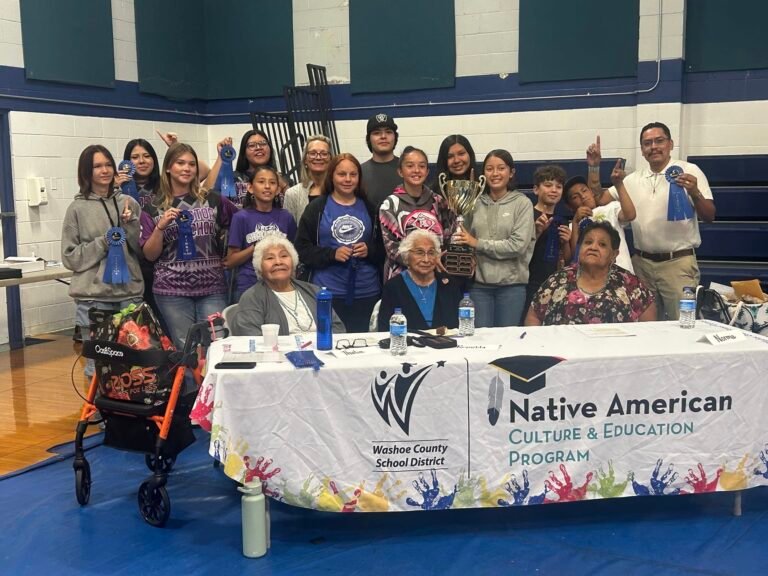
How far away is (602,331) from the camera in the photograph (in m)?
3.25

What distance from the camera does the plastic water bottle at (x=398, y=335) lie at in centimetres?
288

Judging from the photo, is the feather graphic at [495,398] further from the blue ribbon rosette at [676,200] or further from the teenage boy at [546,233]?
the blue ribbon rosette at [676,200]

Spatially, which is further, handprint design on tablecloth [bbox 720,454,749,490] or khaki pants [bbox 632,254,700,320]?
khaki pants [bbox 632,254,700,320]

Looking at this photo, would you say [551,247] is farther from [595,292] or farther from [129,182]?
[129,182]

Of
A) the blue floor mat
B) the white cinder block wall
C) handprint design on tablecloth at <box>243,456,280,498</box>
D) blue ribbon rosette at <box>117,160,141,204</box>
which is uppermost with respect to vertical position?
the white cinder block wall

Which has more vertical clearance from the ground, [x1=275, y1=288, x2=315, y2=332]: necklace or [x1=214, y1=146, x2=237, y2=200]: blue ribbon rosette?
[x1=214, y1=146, x2=237, y2=200]: blue ribbon rosette

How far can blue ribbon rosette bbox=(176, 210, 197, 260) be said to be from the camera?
3.88 meters

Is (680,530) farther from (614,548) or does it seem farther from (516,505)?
(516,505)

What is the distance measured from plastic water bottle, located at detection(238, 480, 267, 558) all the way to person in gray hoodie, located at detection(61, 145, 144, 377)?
5.59 feet

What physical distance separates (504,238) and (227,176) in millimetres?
1558

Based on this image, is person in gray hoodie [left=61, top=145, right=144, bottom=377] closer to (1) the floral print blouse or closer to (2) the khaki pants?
(1) the floral print blouse

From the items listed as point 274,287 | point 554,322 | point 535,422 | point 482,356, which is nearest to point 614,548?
point 535,422

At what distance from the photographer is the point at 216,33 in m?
7.98

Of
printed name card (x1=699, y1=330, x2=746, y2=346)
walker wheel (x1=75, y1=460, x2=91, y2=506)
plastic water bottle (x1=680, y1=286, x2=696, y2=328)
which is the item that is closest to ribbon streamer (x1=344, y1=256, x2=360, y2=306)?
walker wheel (x1=75, y1=460, x2=91, y2=506)
